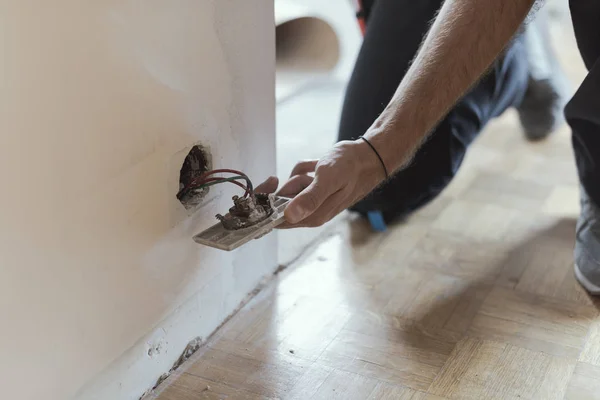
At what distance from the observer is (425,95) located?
3.21 ft

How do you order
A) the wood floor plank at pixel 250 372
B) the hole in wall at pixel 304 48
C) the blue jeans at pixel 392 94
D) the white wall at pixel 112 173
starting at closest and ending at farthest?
the white wall at pixel 112 173 < the wood floor plank at pixel 250 372 < the blue jeans at pixel 392 94 < the hole in wall at pixel 304 48

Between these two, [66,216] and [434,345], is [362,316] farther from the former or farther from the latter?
[66,216]

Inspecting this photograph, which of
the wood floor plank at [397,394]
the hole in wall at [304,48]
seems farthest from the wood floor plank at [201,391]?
the hole in wall at [304,48]

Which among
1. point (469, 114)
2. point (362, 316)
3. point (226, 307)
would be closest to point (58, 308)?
point (226, 307)

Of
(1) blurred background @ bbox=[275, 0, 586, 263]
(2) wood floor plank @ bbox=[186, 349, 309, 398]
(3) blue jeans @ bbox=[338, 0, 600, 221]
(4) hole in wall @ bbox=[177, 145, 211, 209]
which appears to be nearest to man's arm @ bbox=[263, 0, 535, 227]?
(4) hole in wall @ bbox=[177, 145, 211, 209]

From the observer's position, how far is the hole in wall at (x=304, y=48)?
217 cm

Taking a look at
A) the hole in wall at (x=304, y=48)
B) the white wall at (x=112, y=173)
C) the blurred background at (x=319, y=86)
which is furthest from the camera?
the hole in wall at (x=304, y=48)

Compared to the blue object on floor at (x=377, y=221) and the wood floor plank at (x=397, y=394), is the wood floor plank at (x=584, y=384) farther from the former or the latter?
the blue object on floor at (x=377, y=221)

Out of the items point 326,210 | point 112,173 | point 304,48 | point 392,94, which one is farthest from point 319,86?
point 112,173

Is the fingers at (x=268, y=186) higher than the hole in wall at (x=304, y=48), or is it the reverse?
the fingers at (x=268, y=186)

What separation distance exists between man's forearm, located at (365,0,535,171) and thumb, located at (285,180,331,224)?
123mm

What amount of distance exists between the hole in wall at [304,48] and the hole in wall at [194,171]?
3.86 ft

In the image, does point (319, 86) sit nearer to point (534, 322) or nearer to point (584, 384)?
point (534, 322)

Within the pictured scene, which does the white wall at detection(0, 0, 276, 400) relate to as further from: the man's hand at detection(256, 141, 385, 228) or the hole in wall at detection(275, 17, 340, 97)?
the hole in wall at detection(275, 17, 340, 97)
